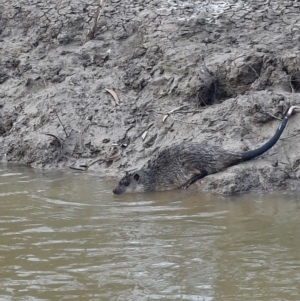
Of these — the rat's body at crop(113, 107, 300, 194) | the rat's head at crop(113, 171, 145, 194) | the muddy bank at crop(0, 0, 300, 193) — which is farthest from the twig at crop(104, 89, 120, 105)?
the rat's head at crop(113, 171, 145, 194)

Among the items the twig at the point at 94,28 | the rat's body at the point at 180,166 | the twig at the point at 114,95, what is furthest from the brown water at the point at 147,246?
the twig at the point at 94,28

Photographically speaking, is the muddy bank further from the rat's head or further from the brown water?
the brown water

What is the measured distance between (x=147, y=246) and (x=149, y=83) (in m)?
4.23

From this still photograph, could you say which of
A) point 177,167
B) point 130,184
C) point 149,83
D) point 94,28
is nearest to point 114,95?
point 149,83

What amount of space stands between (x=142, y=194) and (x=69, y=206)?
3.23 ft

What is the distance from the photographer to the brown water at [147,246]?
4.38m

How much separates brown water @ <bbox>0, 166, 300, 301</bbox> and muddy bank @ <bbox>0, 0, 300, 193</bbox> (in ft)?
2.84

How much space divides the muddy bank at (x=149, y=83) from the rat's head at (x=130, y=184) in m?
0.71

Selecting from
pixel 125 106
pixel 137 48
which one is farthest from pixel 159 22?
pixel 125 106

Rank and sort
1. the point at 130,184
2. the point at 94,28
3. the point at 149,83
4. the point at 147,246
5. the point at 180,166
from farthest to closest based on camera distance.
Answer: the point at 94,28, the point at 149,83, the point at 180,166, the point at 130,184, the point at 147,246

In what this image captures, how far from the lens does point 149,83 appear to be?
362 inches

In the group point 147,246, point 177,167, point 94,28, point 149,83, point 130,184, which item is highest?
point 94,28

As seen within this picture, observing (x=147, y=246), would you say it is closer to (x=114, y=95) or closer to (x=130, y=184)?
(x=130, y=184)

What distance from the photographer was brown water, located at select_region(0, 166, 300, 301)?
438 centimetres
